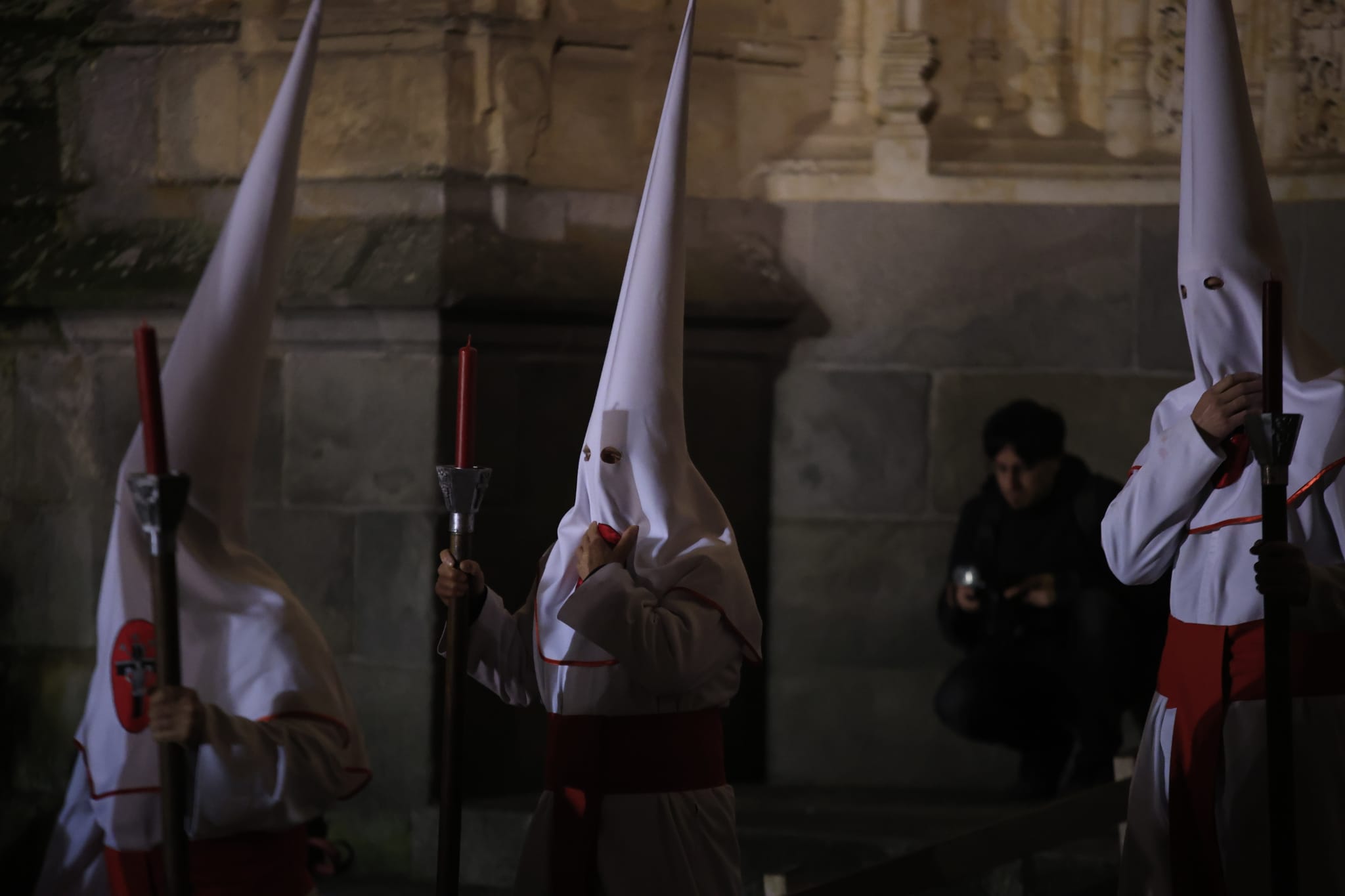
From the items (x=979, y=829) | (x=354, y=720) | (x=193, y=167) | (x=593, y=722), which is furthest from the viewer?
(x=193, y=167)

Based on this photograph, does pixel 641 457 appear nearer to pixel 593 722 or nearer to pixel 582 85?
pixel 593 722

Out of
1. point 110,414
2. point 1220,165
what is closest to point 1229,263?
point 1220,165

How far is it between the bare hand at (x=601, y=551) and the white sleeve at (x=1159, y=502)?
101 cm

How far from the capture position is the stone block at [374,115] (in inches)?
191

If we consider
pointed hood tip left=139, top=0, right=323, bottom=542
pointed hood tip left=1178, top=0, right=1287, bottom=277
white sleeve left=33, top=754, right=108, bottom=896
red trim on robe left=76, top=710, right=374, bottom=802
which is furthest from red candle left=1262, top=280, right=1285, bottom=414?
white sleeve left=33, top=754, right=108, bottom=896

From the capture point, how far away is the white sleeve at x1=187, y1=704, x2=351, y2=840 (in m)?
2.66

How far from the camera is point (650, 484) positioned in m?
3.26

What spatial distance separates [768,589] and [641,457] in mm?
2075

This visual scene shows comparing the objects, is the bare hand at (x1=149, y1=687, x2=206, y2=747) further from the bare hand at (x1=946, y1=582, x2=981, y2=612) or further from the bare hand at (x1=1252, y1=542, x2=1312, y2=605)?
the bare hand at (x1=946, y1=582, x2=981, y2=612)

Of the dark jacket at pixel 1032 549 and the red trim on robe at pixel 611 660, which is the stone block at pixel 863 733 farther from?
the red trim on robe at pixel 611 660

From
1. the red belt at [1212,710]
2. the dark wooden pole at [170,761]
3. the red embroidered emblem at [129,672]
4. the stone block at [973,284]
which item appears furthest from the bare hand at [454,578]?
the stone block at [973,284]

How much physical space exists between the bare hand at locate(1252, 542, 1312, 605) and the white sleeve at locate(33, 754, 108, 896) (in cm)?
219

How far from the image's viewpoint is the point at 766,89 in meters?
5.32

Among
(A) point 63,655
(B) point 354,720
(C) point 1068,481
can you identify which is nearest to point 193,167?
(A) point 63,655
